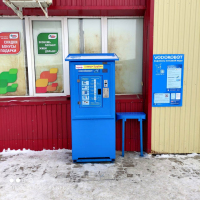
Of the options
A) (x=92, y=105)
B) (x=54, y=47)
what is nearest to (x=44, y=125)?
(x=92, y=105)

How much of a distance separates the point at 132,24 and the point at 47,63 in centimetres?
204

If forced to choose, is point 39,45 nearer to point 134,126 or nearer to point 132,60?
point 132,60

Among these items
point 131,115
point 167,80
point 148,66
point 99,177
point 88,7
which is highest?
point 88,7

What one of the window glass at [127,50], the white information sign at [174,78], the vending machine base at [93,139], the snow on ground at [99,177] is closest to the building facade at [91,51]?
the window glass at [127,50]

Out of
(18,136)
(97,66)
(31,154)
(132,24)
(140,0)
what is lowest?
Answer: (31,154)

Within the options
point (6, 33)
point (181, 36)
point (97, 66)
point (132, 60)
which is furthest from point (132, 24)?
point (6, 33)

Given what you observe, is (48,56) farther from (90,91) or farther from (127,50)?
(127,50)

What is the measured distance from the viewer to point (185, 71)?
Result: 4008 millimetres

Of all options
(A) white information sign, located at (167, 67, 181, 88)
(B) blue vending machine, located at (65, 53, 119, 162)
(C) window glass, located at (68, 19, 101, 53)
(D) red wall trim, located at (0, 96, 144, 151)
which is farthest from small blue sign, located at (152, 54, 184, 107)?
(C) window glass, located at (68, 19, 101, 53)

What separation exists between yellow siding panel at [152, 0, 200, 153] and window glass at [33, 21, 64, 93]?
2.04 meters

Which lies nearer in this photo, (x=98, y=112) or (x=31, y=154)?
(x=98, y=112)

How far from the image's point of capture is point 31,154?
13.7 feet

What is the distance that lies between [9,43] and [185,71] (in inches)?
146

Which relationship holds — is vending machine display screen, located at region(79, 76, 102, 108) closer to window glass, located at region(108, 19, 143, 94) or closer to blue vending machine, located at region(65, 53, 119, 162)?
blue vending machine, located at region(65, 53, 119, 162)
